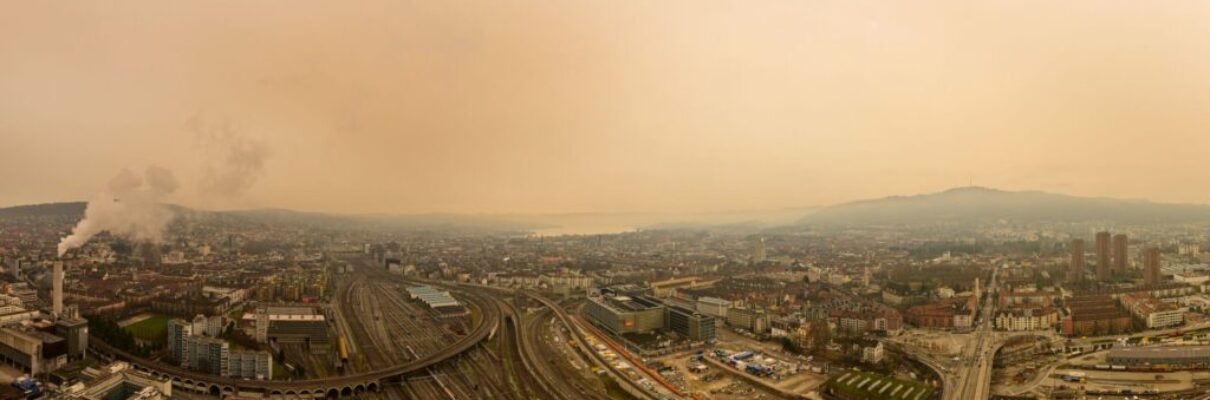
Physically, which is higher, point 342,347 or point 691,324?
point 691,324

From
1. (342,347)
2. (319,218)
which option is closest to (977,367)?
(342,347)

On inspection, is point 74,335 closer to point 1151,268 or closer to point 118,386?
point 118,386

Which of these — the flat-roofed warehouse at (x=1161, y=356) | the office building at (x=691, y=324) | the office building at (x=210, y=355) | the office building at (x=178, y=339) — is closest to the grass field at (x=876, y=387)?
the office building at (x=691, y=324)

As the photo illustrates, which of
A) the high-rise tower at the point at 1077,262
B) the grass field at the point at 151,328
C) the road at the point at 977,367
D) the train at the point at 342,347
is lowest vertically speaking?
the road at the point at 977,367

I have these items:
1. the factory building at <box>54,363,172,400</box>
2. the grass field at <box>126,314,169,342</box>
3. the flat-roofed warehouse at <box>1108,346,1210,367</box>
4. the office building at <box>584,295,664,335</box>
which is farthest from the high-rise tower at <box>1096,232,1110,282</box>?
the grass field at <box>126,314,169,342</box>

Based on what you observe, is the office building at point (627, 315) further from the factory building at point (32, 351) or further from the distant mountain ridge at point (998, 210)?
the distant mountain ridge at point (998, 210)

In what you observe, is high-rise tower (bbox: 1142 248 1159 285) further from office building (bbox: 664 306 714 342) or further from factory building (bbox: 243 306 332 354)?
factory building (bbox: 243 306 332 354)

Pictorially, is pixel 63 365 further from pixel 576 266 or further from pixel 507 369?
pixel 576 266
